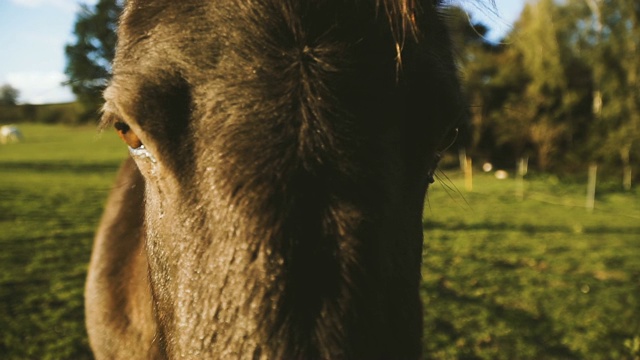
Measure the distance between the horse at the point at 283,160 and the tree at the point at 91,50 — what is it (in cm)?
102

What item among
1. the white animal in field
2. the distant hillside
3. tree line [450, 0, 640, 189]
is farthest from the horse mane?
the white animal in field

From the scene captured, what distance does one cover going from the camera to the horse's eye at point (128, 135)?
1.71m

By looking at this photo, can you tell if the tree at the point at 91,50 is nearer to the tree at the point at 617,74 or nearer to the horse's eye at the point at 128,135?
the horse's eye at the point at 128,135

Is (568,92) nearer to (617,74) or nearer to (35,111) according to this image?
(617,74)

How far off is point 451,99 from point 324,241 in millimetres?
782

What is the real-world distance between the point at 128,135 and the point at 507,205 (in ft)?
60.8

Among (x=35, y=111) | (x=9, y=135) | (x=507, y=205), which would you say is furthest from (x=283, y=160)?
(x=9, y=135)

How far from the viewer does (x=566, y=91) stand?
93.6ft

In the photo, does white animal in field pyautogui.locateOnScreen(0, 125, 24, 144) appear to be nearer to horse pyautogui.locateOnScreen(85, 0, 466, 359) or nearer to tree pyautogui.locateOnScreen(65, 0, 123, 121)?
tree pyautogui.locateOnScreen(65, 0, 123, 121)

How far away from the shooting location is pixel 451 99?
174 cm

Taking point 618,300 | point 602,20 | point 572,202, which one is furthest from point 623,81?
point 618,300

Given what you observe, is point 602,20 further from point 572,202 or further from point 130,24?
point 130,24

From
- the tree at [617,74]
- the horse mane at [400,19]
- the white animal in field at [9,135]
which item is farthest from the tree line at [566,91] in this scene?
the white animal in field at [9,135]

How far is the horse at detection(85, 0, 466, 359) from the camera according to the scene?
1301 mm
